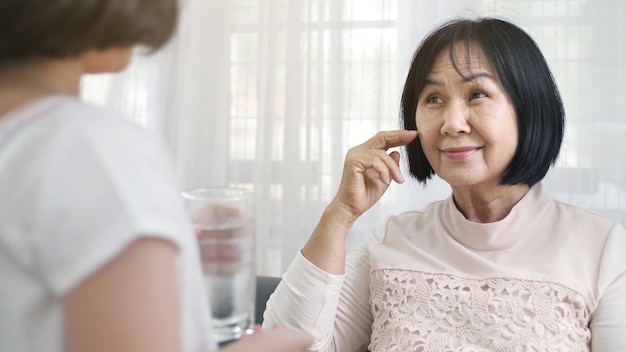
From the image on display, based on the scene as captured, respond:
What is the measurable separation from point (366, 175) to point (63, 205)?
1.11 m

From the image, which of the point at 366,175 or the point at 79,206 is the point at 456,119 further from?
the point at 79,206

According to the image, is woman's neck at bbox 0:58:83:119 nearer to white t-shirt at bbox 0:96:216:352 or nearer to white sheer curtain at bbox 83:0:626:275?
white t-shirt at bbox 0:96:216:352

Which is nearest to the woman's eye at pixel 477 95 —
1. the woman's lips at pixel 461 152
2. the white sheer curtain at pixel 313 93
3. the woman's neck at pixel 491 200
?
the woman's lips at pixel 461 152

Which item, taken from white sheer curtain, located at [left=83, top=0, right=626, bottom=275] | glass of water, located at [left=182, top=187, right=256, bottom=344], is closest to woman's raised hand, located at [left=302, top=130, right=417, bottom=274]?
glass of water, located at [left=182, top=187, right=256, bottom=344]

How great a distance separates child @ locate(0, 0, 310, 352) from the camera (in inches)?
17.3

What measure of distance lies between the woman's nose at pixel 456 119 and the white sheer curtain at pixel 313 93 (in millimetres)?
1206

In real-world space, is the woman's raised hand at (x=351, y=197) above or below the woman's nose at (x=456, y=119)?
below

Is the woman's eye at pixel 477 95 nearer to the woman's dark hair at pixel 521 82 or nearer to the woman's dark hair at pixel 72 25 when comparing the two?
the woman's dark hair at pixel 521 82

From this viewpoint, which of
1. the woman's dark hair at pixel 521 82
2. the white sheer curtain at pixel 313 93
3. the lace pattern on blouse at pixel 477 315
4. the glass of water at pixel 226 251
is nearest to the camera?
the glass of water at pixel 226 251

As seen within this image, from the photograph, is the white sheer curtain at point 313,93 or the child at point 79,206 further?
the white sheer curtain at point 313,93

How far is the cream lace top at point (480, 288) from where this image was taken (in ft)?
4.30

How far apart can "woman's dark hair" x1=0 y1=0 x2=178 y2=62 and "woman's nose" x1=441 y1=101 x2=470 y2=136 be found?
37.3 inches

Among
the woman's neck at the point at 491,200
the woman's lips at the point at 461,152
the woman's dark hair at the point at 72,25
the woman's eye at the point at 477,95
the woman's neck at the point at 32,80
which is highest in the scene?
the woman's dark hair at the point at 72,25

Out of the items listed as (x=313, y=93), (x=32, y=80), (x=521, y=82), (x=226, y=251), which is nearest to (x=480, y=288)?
(x=521, y=82)
